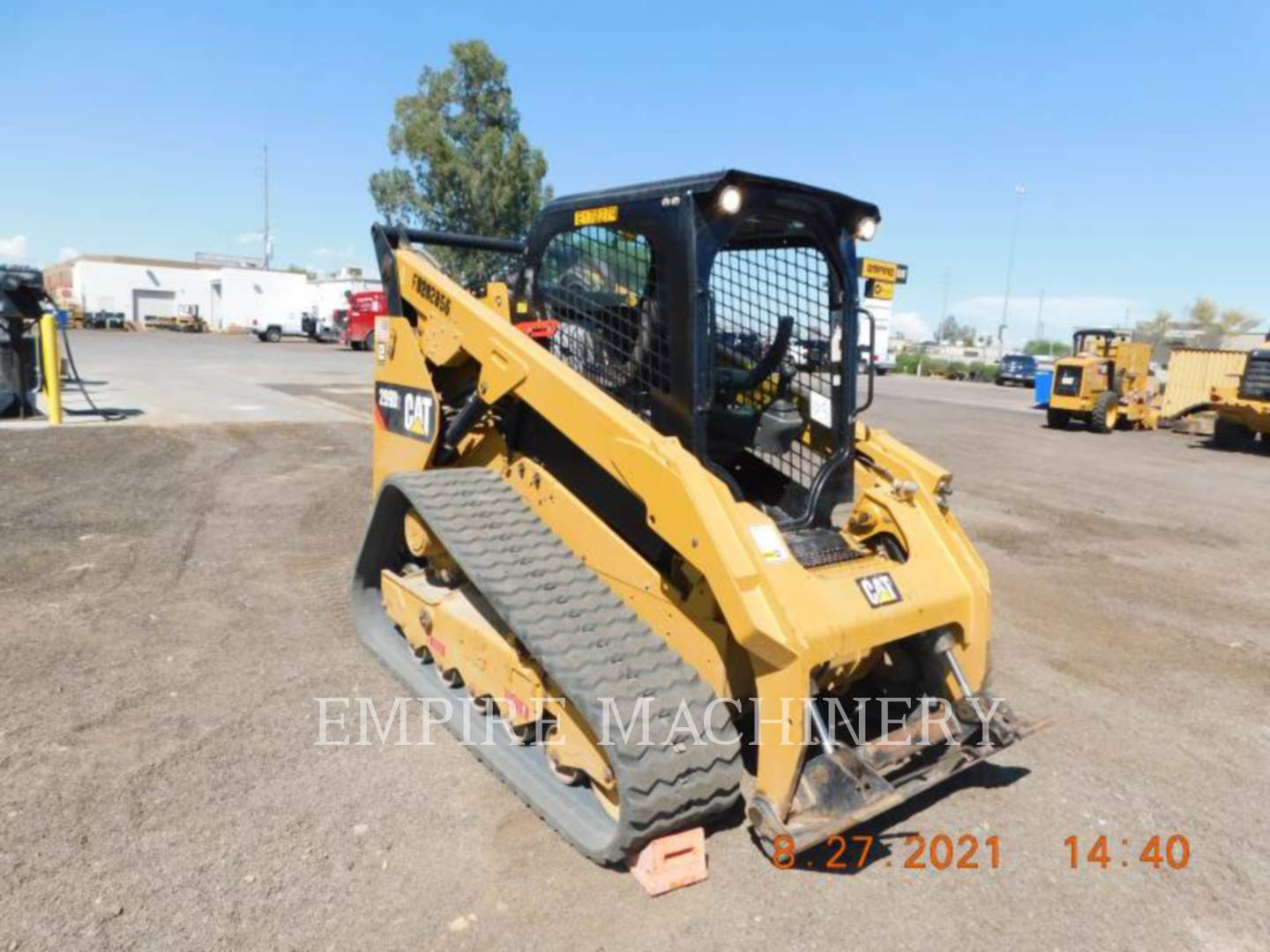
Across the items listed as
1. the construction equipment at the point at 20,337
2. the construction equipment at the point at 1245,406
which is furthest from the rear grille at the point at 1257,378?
the construction equipment at the point at 20,337

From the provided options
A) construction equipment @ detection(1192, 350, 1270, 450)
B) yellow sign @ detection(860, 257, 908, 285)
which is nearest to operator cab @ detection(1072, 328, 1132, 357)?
construction equipment @ detection(1192, 350, 1270, 450)

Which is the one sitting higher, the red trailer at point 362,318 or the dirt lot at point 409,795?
the red trailer at point 362,318

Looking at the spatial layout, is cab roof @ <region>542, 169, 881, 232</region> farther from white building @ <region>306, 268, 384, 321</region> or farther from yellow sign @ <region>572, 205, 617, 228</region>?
white building @ <region>306, 268, 384, 321</region>

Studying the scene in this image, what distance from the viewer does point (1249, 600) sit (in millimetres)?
6211

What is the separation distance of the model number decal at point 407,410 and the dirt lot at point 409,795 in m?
1.17

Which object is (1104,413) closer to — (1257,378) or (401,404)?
(1257,378)

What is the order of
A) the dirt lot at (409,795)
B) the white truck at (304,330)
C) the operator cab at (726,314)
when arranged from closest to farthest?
1. the dirt lot at (409,795)
2. the operator cab at (726,314)
3. the white truck at (304,330)

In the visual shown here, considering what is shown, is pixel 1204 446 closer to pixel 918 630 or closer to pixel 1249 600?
pixel 1249 600

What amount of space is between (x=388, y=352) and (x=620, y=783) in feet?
9.26

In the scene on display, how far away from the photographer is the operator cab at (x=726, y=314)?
313 cm

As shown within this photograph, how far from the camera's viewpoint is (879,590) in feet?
10.1
